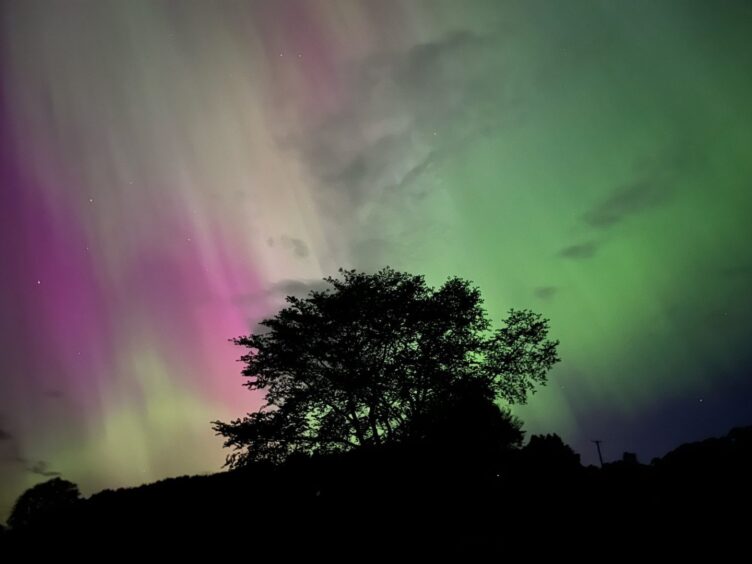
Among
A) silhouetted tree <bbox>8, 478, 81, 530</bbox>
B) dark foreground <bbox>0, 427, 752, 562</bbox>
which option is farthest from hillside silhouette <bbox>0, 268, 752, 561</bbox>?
silhouetted tree <bbox>8, 478, 81, 530</bbox>

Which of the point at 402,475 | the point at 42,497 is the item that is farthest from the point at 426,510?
the point at 42,497

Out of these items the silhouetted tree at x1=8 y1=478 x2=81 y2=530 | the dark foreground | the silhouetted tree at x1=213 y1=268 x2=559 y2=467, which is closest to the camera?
the dark foreground

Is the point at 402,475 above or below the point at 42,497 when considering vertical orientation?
below

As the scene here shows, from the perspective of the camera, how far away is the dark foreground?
10.2 metres

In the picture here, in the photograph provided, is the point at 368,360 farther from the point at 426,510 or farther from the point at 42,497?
the point at 42,497

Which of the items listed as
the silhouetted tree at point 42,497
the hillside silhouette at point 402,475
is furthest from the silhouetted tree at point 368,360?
the silhouetted tree at point 42,497

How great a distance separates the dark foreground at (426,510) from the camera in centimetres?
1016

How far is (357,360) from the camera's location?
2689cm

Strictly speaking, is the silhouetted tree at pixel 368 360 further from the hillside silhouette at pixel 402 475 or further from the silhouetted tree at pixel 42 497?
the silhouetted tree at pixel 42 497

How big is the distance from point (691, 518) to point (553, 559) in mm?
3738

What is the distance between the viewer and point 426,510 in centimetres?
1537

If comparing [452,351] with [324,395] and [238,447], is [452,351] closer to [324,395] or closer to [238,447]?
[324,395]

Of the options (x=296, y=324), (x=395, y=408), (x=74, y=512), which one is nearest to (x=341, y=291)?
(x=296, y=324)

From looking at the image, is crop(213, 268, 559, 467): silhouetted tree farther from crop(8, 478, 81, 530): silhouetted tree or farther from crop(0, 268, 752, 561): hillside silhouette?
crop(8, 478, 81, 530): silhouetted tree
